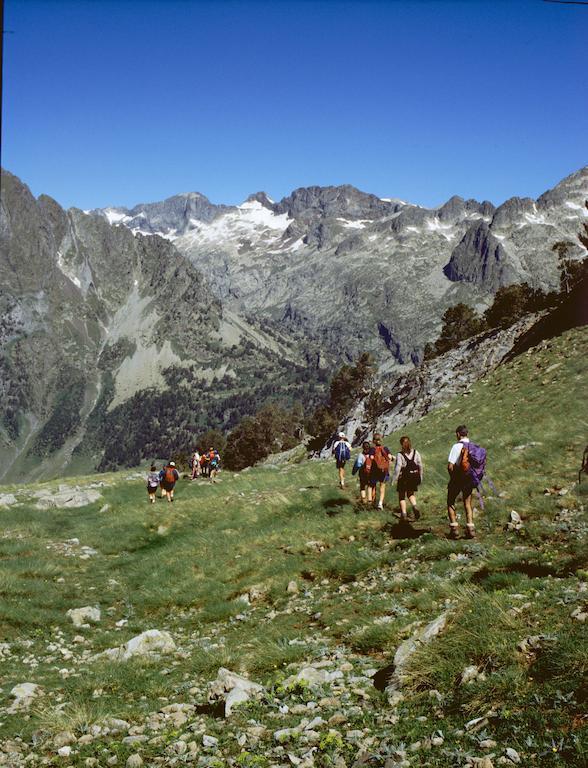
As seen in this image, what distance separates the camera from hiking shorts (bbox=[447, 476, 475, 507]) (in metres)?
16.6

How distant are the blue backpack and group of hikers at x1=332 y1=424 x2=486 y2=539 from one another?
2.86 m

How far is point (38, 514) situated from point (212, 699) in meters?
21.9

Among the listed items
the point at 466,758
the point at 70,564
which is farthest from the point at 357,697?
the point at 70,564

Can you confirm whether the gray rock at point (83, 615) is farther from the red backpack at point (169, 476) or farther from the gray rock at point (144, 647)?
the red backpack at point (169, 476)

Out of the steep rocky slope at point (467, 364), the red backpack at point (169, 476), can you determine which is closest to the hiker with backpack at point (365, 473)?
the red backpack at point (169, 476)

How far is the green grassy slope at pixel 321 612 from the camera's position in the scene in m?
6.80

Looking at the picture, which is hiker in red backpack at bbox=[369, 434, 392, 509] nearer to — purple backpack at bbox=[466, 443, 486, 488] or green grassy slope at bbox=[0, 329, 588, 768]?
green grassy slope at bbox=[0, 329, 588, 768]

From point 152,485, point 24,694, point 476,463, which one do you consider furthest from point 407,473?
point 152,485

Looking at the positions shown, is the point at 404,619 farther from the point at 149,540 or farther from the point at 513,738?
the point at 149,540

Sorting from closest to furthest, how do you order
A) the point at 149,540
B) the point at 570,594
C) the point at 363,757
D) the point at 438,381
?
the point at 363,757, the point at 570,594, the point at 149,540, the point at 438,381

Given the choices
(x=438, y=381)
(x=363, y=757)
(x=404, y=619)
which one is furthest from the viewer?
(x=438, y=381)

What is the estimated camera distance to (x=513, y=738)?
5977 millimetres

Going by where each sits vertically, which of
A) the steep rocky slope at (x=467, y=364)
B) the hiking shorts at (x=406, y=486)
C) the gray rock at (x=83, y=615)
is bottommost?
the gray rock at (x=83, y=615)

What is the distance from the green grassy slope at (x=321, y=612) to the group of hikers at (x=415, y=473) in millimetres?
829
